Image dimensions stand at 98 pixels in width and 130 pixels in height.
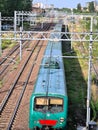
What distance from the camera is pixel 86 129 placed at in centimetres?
1501

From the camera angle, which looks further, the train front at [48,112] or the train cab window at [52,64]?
the train cab window at [52,64]

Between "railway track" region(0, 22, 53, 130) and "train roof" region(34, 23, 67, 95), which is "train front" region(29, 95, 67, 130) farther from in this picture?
"railway track" region(0, 22, 53, 130)

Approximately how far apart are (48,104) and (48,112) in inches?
14.2

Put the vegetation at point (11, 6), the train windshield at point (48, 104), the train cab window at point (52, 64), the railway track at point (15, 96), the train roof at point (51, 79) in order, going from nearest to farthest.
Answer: the train windshield at point (48, 104) < the train roof at point (51, 79) < the railway track at point (15, 96) < the train cab window at point (52, 64) < the vegetation at point (11, 6)

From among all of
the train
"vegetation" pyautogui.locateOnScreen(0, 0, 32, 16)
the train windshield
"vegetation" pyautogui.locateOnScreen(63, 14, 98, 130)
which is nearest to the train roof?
the train

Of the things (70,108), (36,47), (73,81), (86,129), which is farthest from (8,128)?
(36,47)

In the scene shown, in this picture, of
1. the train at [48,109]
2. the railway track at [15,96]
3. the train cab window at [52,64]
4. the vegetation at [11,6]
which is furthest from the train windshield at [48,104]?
the vegetation at [11,6]

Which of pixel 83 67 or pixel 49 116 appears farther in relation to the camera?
pixel 83 67

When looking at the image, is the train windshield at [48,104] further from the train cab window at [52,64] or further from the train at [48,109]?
the train cab window at [52,64]

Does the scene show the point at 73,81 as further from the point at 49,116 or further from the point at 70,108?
the point at 49,116

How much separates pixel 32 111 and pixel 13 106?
3608 millimetres

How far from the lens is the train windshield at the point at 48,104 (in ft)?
46.2

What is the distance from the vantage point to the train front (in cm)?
1389

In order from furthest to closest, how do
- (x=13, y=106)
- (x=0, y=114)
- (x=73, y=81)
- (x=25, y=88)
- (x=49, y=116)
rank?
(x=73, y=81)
(x=25, y=88)
(x=13, y=106)
(x=0, y=114)
(x=49, y=116)
